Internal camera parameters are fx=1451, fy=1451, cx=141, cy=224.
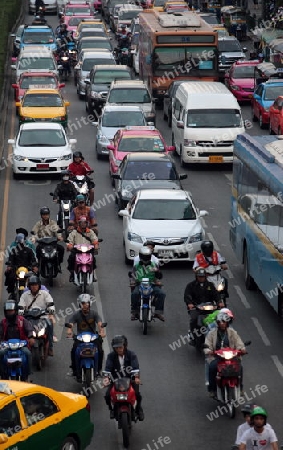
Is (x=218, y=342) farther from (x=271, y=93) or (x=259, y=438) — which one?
(x=271, y=93)

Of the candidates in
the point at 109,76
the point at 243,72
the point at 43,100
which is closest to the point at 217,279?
the point at 43,100

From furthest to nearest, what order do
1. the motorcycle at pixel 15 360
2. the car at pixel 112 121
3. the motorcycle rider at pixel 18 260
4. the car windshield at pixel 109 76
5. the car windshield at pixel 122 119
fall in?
1. the car windshield at pixel 109 76
2. the car windshield at pixel 122 119
3. the car at pixel 112 121
4. the motorcycle rider at pixel 18 260
5. the motorcycle at pixel 15 360

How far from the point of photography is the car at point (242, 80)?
5200cm

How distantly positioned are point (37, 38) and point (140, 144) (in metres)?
28.4

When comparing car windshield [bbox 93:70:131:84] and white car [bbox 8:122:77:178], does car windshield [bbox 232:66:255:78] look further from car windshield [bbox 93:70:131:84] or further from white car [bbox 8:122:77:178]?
white car [bbox 8:122:77:178]

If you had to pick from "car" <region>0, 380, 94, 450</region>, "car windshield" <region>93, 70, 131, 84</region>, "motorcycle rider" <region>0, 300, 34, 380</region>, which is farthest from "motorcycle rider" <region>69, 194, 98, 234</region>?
"car windshield" <region>93, 70, 131, 84</region>

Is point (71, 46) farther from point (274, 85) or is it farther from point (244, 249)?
point (244, 249)

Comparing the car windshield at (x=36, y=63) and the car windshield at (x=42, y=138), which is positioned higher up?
the car windshield at (x=42, y=138)

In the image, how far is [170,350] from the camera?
2245 cm

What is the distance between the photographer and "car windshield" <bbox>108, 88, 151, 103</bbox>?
151 feet

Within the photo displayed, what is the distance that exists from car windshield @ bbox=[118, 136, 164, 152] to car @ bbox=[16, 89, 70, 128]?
253 inches

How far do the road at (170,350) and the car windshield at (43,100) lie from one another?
32.1 feet

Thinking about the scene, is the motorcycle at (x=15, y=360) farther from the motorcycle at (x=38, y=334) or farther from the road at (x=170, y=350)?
the motorcycle at (x=38, y=334)

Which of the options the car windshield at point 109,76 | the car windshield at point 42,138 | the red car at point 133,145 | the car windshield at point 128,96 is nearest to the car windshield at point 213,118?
the red car at point 133,145
